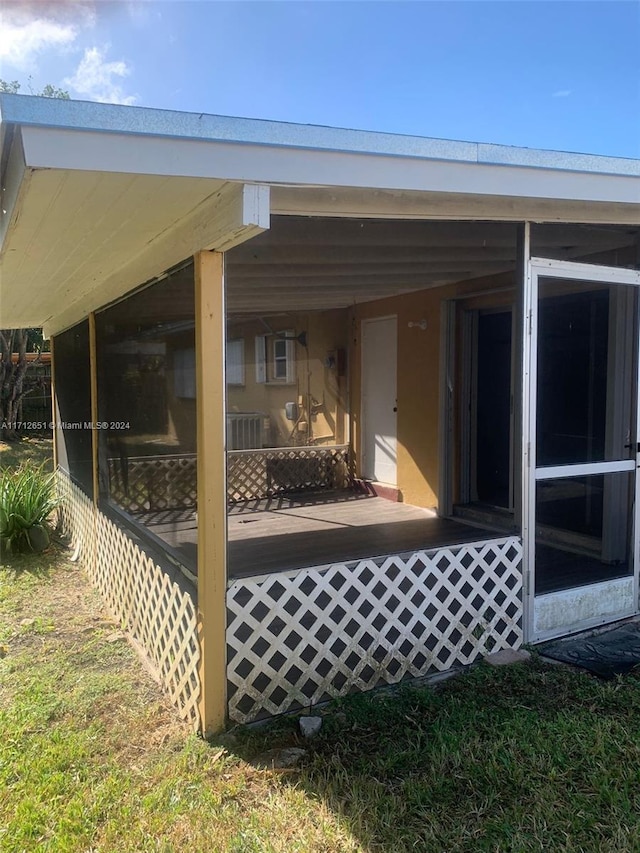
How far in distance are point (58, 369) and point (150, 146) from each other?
6.34m

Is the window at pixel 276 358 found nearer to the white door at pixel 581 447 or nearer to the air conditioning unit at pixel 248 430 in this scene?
the air conditioning unit at pixel 248 430

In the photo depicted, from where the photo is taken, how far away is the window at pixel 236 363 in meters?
7.45

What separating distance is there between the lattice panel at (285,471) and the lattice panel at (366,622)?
447 centimetres

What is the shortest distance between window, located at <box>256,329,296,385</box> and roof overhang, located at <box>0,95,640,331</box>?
3.73 m

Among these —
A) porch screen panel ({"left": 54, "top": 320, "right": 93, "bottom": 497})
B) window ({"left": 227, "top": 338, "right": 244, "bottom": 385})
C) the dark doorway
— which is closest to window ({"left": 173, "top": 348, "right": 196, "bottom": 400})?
porch screen panel ({"left": 54, "top": 320, "right": 93, "bottom": 497})

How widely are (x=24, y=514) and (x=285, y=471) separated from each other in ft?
10.3

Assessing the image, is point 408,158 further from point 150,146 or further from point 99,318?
point 99,318

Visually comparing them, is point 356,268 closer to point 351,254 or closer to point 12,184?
point 351,254

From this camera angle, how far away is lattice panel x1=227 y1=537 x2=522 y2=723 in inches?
126

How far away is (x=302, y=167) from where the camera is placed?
8.84 ft

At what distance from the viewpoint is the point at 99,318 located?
5465mm

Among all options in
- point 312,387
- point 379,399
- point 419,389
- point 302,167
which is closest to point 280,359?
Answer: point 312,387

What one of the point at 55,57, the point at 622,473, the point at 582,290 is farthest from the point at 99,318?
the point at 55,57

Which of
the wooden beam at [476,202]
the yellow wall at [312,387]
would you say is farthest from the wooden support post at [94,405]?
the wooden beam at [476,202]
